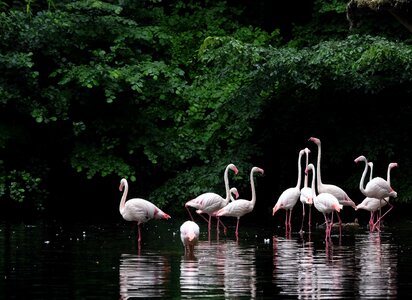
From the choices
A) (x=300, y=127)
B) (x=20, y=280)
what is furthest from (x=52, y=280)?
(x=300, y=127)

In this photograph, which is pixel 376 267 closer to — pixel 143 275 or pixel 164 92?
pixel 143 275

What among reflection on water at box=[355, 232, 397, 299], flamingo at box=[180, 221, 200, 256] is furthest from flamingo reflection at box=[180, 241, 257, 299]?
reflection on water at box=[355, 232, 397, 299]

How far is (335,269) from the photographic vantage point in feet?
37.1

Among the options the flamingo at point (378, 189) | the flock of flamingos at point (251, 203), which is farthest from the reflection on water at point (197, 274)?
the flamingo at point (378, 189)

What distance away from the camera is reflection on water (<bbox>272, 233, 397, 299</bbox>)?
9735mm

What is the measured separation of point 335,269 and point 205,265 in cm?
145

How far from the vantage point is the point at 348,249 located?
13.6m

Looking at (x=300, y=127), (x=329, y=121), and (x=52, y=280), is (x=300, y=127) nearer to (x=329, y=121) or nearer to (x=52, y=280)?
(x=329, y=121)

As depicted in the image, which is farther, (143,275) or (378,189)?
(378,189)

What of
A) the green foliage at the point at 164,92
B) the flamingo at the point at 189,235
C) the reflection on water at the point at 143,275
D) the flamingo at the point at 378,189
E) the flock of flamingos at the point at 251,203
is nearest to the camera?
the reflection on water at the point at 143,275

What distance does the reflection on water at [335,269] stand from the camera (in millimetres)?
9735

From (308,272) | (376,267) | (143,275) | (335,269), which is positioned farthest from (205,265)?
(376,267)

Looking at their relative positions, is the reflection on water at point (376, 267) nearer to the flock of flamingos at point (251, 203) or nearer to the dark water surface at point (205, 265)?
the dark water surface at point (205, 265)

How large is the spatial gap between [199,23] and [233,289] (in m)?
13.4
